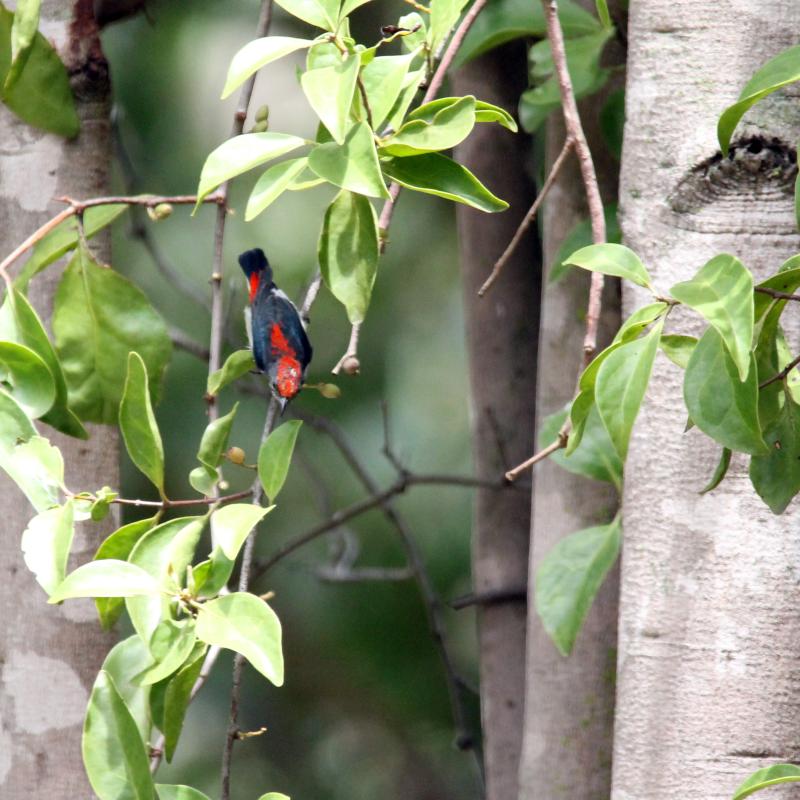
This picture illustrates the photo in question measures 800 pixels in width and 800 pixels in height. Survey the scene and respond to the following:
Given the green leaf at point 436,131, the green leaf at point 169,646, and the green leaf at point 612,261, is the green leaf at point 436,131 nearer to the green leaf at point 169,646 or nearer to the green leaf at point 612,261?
the green leaf at point 612,261

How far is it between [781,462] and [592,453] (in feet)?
1.00

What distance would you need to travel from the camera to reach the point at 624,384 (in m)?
0.51

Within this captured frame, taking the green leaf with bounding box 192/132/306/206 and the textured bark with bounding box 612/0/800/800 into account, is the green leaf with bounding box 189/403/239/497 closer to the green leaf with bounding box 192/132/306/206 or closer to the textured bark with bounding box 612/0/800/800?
the green leaf with bounding box 192/132/306/206

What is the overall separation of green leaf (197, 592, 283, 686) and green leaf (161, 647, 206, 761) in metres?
0.05

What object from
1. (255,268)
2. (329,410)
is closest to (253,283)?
(255,268)

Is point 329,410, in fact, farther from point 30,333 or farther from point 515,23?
point 30,333

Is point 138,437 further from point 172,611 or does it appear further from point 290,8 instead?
point 290,8

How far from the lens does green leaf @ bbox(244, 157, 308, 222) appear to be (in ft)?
1.79

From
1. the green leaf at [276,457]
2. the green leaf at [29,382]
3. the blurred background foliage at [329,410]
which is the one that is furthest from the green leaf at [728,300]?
the blurred background foliage at [329,410]

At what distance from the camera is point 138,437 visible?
646 mm

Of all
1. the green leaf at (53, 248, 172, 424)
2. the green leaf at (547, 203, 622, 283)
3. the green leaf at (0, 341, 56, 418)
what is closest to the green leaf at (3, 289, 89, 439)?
the green leaf at (0, 341, 56, 418)

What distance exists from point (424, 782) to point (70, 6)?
175cm

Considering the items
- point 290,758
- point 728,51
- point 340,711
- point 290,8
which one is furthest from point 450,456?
point 290,8

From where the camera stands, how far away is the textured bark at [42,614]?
0.84m
